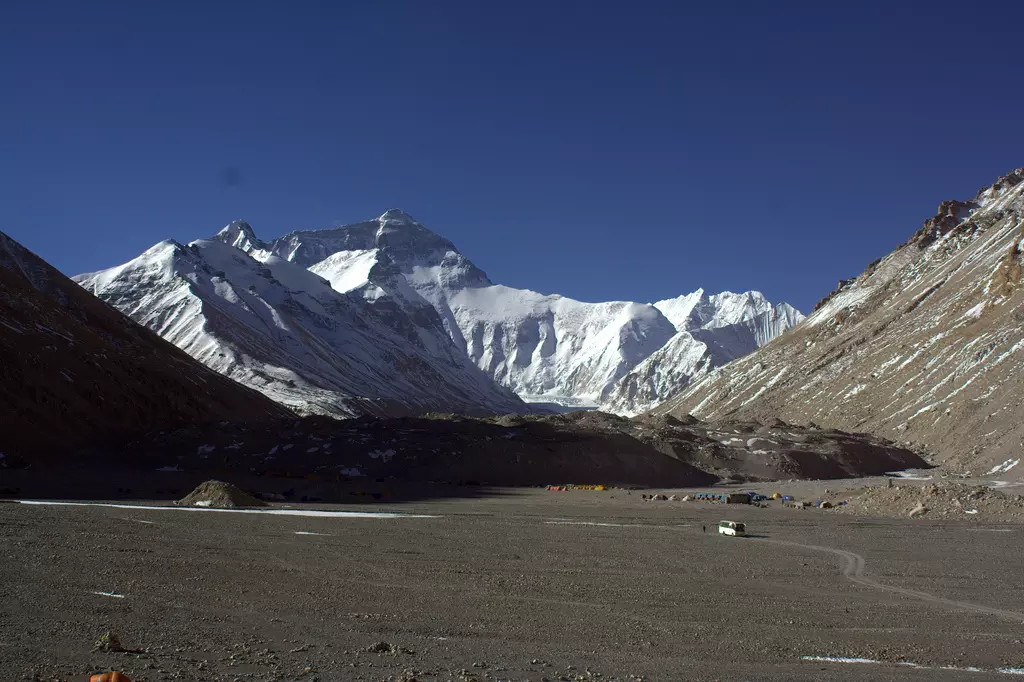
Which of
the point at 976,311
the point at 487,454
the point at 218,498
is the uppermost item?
the point at 976,311

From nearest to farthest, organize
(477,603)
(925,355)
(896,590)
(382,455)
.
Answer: (477,603) → (896,590) → (382,455) → (925,355)

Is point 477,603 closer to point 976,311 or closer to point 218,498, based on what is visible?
point 218,498

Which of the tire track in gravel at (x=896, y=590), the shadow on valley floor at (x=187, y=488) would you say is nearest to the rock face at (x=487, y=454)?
the shadow on valley floor at (x=187, y=488)

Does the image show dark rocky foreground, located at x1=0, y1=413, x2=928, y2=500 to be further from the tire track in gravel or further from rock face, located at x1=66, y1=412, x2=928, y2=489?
the tire track in gravel

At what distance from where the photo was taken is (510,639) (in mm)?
→ 18422

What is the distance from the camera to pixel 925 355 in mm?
115125

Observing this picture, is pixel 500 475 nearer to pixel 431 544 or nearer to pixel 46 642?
pixel 431 544

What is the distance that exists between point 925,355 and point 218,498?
9513cm

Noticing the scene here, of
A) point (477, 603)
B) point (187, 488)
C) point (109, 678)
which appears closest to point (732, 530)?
point (477, 603)

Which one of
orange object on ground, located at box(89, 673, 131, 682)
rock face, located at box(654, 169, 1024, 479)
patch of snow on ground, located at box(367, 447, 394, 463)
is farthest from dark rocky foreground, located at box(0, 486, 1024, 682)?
rock face, located at box(654, 169, 1024, 479)

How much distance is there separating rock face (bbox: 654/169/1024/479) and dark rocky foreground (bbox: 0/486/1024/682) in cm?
5328

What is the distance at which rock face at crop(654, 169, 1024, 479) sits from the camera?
9219cm

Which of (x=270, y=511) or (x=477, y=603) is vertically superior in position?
(x=270, y=511)

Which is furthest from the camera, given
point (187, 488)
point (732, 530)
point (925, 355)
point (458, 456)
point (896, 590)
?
point (925, 355)
